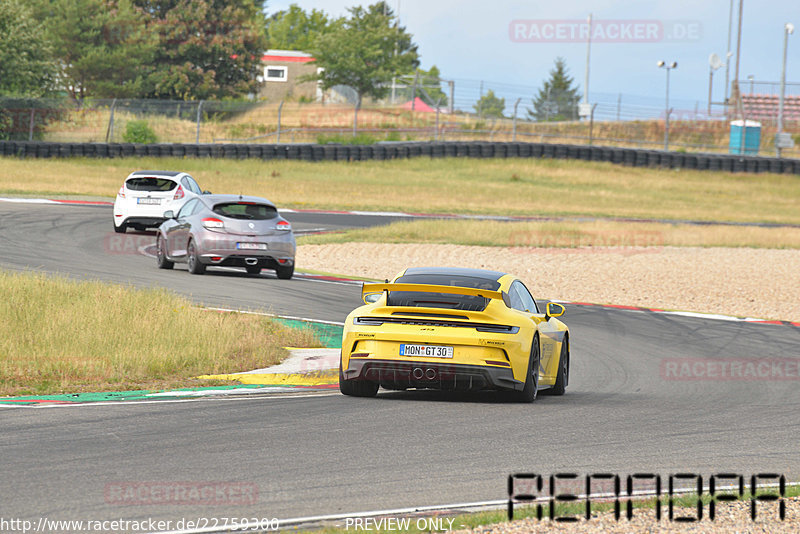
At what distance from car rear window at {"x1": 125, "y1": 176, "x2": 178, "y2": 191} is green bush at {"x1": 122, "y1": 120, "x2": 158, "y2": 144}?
85.3 ft

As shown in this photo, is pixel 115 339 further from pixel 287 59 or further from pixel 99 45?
pixel 287 59

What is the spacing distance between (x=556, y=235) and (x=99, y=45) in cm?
4244

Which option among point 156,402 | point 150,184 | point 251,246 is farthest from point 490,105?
point 156,402

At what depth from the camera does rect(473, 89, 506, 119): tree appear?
55.5 meters

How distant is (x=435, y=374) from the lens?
9.75 m

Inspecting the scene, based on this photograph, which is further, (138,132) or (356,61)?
(356,61)

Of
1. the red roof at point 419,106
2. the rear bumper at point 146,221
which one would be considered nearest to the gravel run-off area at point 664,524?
the rear bumper at point 146,221

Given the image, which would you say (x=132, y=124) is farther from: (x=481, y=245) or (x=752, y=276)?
(x=752, y=276)

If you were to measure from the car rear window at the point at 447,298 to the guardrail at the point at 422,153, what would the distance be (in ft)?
121

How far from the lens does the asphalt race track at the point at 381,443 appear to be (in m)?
6.52

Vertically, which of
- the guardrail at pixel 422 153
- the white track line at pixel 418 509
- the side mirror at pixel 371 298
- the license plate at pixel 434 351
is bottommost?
the white track line at pixel 418 509

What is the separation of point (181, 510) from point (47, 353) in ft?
19.6

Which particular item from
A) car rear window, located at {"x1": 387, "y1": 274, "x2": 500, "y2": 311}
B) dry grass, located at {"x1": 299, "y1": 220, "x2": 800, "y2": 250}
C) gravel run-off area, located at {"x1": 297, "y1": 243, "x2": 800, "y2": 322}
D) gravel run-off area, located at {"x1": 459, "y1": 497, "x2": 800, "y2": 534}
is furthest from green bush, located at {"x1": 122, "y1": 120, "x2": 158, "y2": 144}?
gravel run-off area, located at {"x1": 459, "y1": 497, "x2": 800, "y2": 534}

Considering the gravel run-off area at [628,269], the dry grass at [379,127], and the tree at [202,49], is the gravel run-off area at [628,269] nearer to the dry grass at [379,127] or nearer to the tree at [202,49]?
the dry grass at [379,127]
